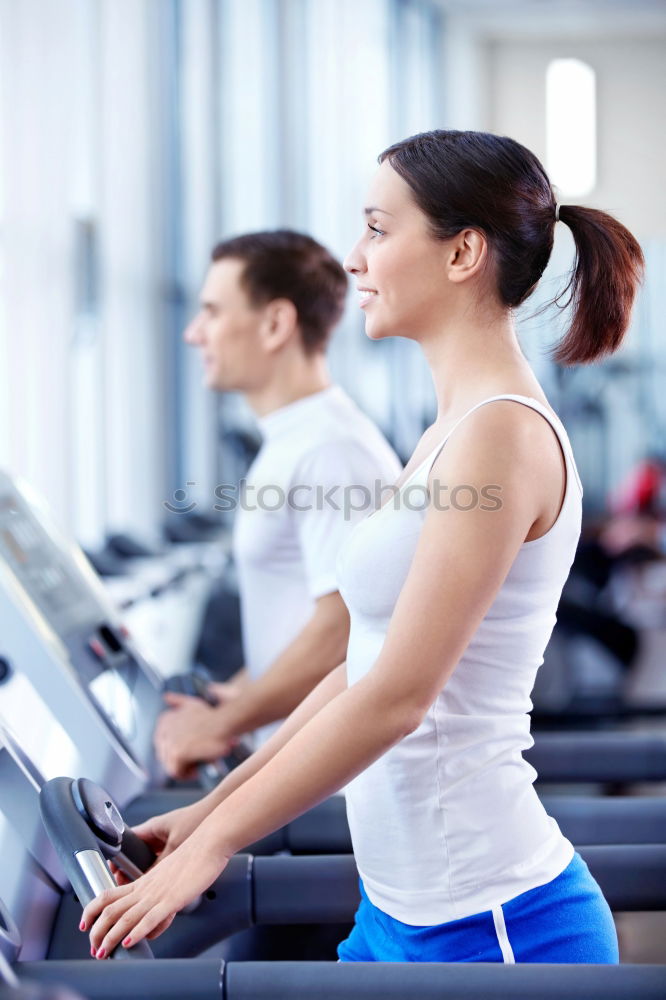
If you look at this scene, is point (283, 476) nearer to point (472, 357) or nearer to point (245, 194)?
point (472, 357)

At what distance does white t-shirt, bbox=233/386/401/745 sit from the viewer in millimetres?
1953

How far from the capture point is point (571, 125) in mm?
9617

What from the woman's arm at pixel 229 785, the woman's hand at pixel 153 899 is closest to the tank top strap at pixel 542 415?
the woman's arm at pixel 229 785

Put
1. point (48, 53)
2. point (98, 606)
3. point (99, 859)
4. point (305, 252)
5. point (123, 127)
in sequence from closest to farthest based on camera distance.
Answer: point (99, 859), point (98, 606), point (305, 252), point (48, 53), point (123, 127)

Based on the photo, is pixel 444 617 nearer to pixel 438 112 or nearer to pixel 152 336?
pixel 152 336

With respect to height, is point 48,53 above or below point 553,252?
above

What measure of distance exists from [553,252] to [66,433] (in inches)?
101

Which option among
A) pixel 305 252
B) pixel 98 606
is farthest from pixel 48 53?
pixel 98 606

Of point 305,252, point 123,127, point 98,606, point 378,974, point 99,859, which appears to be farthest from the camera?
point 123,127

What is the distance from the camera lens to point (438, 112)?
395 inches

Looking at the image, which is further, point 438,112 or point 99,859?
point 438,112

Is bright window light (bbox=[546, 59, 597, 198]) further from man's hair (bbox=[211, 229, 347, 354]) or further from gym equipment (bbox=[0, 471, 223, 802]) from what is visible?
gym equipment (bbox=[0, 471, 223, 802])

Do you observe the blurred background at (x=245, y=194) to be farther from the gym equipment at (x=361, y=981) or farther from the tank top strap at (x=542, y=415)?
the gym equipment at (x=361, y=981)

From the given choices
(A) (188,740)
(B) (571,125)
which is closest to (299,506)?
(A) (188,740)
